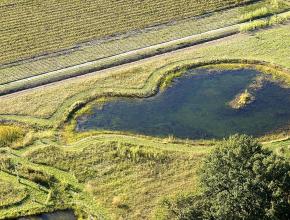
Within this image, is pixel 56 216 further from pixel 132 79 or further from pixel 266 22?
pixel 266 22

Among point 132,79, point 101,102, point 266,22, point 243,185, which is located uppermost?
point 266,22

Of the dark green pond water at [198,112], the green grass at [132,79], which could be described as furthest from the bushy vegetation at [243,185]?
the green grass at [132,79]

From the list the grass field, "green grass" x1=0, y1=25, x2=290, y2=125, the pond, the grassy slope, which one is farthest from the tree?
the grassy slope

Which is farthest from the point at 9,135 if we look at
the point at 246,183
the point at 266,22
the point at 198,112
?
the point at 266,22

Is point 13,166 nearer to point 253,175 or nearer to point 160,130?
point 160,130

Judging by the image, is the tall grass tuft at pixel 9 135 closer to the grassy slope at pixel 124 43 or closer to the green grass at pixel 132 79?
the green grass at pixel 132 79

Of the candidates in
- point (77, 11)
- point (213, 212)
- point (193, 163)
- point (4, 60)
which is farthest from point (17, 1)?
point (213, 212)

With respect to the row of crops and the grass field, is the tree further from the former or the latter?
the row of crops
